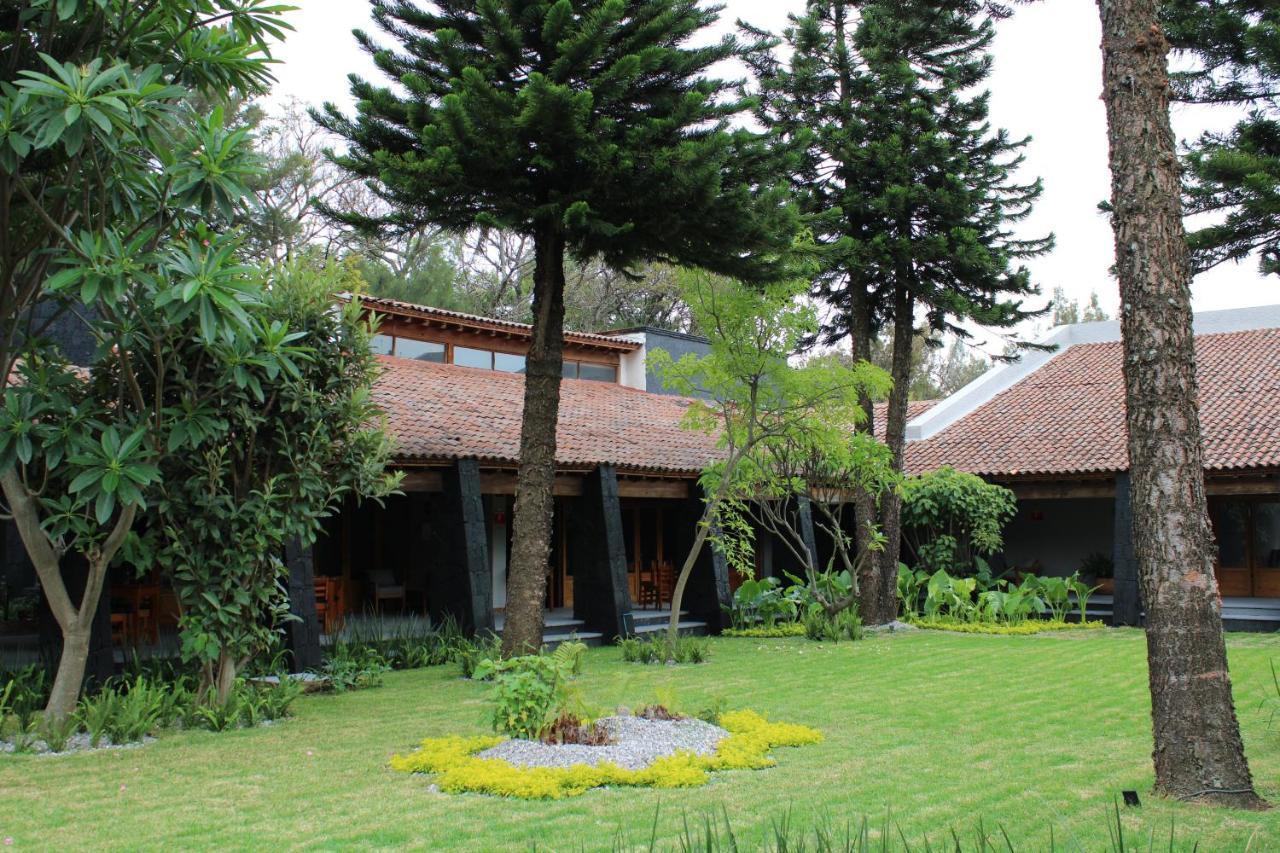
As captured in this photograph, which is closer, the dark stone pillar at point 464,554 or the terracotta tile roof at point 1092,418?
the dark stone pillar at point 464,554

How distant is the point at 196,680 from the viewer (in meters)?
10.6

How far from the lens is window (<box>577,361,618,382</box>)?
886 inches

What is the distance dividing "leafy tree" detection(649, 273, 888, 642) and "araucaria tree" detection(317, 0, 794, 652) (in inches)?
66.6

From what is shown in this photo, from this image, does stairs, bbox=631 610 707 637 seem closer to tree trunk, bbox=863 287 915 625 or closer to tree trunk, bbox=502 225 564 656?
tree trunk, bbox=863 287 915 625

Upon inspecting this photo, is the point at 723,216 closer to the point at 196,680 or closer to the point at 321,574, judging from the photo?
the point at 196,680

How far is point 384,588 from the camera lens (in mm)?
16250

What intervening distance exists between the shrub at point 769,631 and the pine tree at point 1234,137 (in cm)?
820

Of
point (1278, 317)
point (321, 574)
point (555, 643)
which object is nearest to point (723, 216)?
point (555, 643)

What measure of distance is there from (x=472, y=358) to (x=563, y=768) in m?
14.0

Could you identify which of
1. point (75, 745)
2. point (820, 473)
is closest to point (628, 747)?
point (75, 745)

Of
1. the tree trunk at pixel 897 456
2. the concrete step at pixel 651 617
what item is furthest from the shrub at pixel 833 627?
the concrete step at pixel 651 617

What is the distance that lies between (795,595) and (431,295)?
15166 mm

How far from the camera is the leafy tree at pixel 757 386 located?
13727mm

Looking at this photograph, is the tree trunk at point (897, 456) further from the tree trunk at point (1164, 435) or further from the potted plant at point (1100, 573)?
the tree trunk at point (1164, 435)
